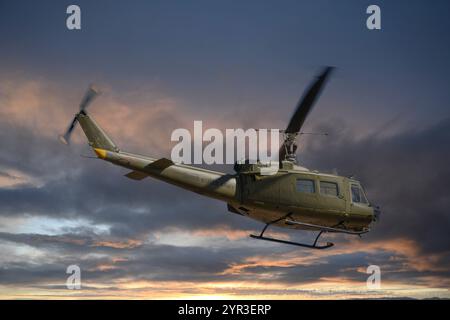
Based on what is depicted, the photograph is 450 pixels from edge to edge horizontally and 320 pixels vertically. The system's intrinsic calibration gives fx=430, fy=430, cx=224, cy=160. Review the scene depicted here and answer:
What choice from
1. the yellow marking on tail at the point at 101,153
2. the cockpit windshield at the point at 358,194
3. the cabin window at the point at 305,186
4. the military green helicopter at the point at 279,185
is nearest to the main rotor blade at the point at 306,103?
the military green helicopter at the point at 279,185

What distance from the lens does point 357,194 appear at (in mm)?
22422

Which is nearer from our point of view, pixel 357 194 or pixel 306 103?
pixel 306 103

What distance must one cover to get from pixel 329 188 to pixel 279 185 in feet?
8.95

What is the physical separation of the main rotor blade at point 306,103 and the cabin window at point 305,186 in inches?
98.4

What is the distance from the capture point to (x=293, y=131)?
21.2 meters

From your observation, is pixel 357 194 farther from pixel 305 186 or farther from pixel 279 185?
pixel 279 185

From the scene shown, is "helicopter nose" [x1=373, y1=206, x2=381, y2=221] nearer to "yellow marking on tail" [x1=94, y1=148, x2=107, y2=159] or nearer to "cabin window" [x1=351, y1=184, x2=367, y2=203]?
"cabin window" [x1=351, y1=184, x2=367, y2=203]

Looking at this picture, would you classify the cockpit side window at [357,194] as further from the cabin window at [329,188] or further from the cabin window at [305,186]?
the cabin window at [305,186]

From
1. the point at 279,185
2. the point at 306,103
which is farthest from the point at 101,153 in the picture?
the point at 306,103

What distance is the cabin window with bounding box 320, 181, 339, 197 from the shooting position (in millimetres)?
21344

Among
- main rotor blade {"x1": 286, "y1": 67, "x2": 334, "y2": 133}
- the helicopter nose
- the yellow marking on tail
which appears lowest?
the helicopter nose

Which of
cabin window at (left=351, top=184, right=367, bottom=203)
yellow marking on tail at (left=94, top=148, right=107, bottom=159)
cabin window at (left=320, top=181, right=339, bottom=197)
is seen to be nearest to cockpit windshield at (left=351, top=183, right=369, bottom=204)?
cabin window at (left=351, top=184, right=367, bottom=203)

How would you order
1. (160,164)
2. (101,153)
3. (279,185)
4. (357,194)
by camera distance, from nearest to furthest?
(101,153) → (160,164) → (279,185) → (357,194)

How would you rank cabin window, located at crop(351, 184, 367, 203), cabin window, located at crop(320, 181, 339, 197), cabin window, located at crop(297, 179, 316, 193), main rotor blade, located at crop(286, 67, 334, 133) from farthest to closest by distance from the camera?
cabin window, located at crop(351, 184, 367, 203) < cabin window, located at crop(320, 181, 339, 197) < cabin window, located at crop(297, 179, 316, 193) < main rotor blade, located at crop(286, 67, 334, 133)
